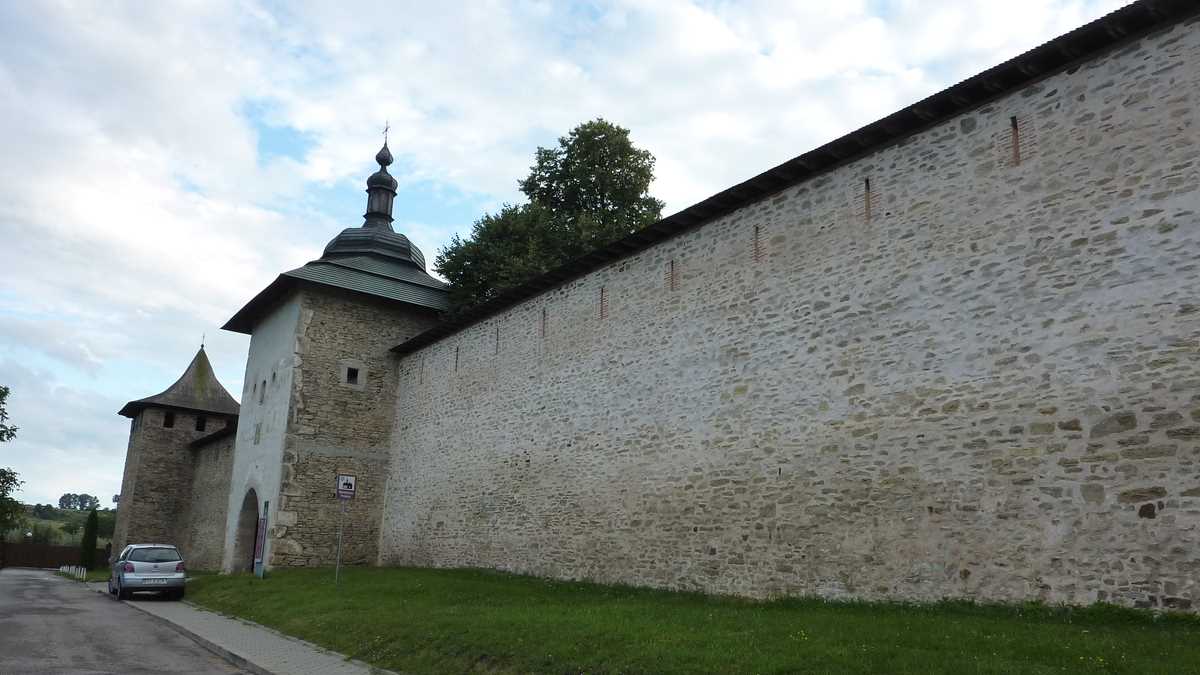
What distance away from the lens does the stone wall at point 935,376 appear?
24.0 ft

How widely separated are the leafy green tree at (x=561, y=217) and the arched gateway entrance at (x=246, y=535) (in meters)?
7.71

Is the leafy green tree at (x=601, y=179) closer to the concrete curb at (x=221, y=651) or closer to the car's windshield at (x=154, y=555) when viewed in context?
the car's windshield at (x=154, y=555)

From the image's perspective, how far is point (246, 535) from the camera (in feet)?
70.7

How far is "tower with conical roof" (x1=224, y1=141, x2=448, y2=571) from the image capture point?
19.8m

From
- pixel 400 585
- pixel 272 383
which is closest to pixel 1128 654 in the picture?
pixel 400 585

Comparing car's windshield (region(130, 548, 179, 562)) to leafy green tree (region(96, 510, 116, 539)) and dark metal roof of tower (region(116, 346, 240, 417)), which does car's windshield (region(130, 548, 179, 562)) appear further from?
leafy green tree (region(96, 510, 116, 539))

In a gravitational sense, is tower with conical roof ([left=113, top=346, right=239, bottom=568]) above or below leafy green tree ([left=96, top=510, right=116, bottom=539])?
above

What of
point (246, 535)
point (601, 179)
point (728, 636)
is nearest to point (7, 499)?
point (246, 535)

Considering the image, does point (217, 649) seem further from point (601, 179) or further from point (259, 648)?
point (601, 179)

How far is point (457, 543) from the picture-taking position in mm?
17453

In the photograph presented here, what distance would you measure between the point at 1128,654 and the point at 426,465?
52.1 feet

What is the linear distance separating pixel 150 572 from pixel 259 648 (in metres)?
9.57

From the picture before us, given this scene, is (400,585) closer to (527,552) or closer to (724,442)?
(527,552)

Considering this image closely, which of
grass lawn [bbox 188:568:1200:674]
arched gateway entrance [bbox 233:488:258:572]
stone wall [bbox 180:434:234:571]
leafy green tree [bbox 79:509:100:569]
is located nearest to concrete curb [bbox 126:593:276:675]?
grass lawn [bbox 188:568:1200:674]
